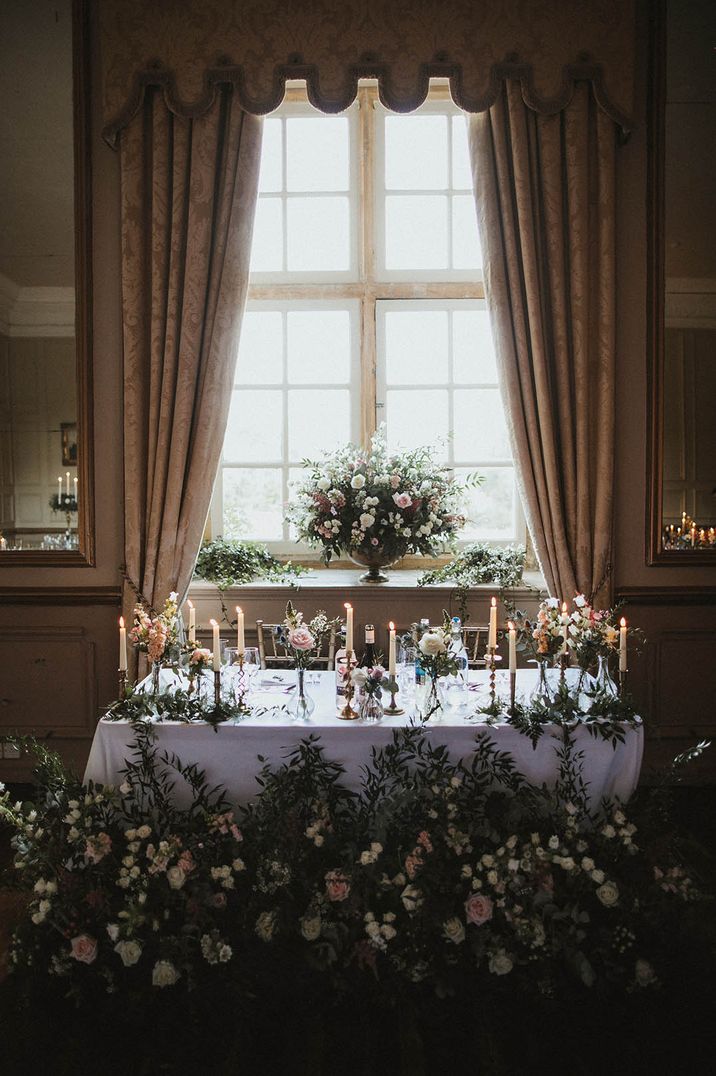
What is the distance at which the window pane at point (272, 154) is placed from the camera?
449 cm

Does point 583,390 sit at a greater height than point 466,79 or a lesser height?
lesser

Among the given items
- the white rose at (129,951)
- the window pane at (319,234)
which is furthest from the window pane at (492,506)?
the white rose at (129,951)

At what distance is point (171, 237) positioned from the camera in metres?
3.88

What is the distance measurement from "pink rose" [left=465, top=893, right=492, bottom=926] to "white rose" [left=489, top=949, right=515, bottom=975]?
0.10 meters

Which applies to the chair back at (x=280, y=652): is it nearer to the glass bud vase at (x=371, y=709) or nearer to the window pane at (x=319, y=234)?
the glass bud vase at (x=371, y=709)

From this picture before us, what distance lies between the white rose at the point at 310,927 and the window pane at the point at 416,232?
3400 millimetres

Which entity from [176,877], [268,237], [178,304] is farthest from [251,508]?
[176,877]

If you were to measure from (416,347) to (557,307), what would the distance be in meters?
0.94

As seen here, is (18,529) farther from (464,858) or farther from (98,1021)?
(464,858)

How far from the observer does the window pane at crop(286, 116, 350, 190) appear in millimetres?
4484

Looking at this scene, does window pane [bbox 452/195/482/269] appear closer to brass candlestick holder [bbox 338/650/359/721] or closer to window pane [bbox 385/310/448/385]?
window pane [bbox 385/310/448/385]

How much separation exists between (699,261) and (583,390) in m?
0.90

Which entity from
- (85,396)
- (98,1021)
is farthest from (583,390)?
(98,1021)

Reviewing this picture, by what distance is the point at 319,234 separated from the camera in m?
4.54
